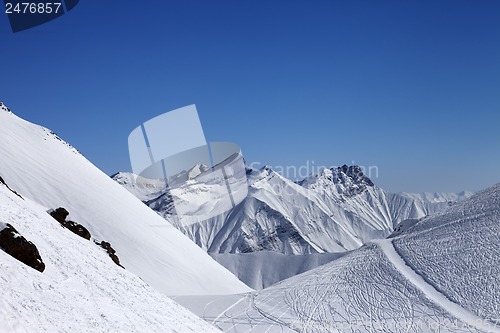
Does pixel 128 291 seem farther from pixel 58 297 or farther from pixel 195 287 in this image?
pixel 195 287

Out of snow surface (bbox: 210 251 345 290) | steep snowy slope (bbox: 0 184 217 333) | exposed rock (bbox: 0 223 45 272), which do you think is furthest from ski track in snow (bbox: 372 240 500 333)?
snow surface (bbox: 210 251 345 290)

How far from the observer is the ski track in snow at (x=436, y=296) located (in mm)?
26453

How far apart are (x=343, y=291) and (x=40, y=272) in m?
23.2

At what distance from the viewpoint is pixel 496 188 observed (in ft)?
170

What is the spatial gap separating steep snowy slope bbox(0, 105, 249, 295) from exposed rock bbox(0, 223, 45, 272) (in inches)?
876

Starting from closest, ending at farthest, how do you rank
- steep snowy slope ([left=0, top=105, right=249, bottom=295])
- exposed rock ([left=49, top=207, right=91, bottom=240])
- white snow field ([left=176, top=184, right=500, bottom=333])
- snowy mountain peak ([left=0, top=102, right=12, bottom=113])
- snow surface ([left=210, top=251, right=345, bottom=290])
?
white snow field ([left=176, top=184, right=500, bottom=333]) < exposed rock ([left=49, top=207, right=91, bottom=240]) < steep snowy slope ([left=0, top=105, right=249, bottom=295]) < snowy mountain peak ([left=0, top=102, right=12, bottom=113]) < snow surface ([left=210, top=251, right=345, bottom=290])

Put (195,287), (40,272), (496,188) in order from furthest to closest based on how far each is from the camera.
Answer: (496,188) < (195,287) < (40,272)

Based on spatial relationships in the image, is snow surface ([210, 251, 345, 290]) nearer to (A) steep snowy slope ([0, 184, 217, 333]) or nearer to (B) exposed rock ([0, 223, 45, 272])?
(A) steep snowy slope ([0, 184, 217, 333])

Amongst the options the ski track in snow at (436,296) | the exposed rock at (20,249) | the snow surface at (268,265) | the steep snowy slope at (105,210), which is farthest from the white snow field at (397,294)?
the snow surface at (268,265)

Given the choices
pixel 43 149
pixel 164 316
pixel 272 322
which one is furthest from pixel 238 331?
pixel 43 149

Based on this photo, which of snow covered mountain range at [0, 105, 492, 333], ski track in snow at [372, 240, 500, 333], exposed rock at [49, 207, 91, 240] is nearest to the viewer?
snow covered mountain range at [0, 105, 492, 333]

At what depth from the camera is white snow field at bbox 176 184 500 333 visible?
2758cm

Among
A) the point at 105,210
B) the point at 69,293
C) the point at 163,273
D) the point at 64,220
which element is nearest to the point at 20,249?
the point at 69,293

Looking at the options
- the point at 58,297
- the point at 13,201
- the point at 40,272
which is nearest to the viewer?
the point at 58,297
